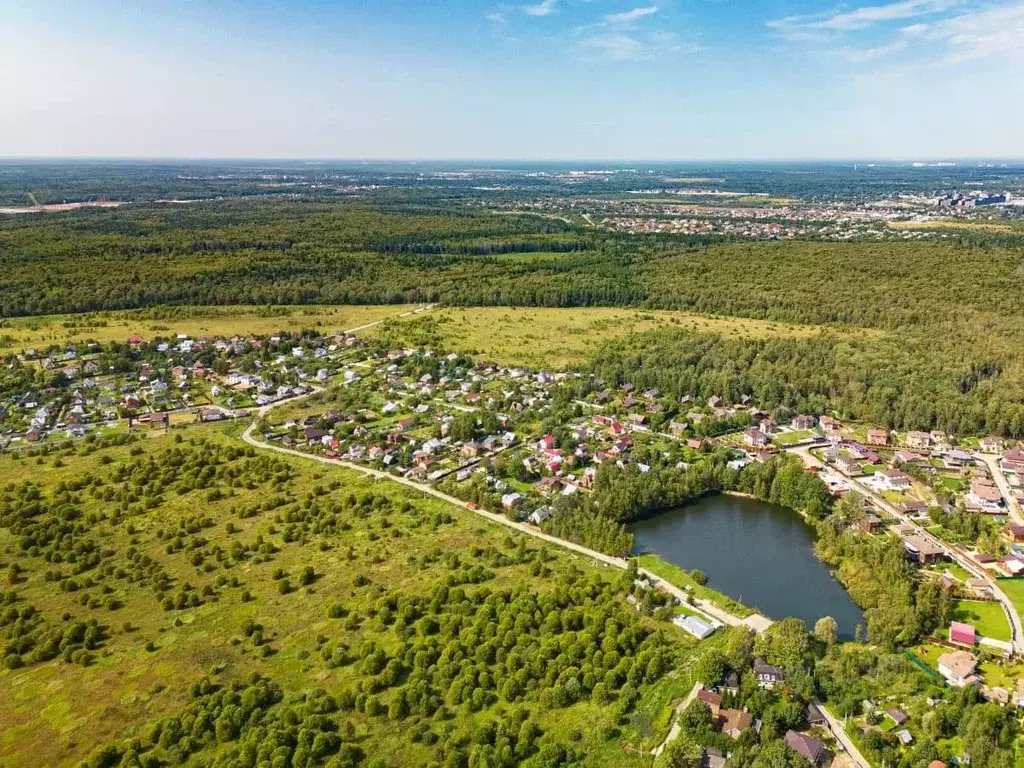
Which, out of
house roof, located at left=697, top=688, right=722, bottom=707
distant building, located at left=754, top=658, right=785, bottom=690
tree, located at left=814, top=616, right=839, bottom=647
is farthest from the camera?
tree, located at left=814, top=616, right=839, bottom=647

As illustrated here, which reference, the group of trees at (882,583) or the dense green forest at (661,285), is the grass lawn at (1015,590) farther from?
the dense green forest at (661,285)

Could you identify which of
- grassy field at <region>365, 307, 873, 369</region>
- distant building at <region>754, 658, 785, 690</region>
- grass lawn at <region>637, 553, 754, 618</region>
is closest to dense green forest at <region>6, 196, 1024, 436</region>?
grassy field at <region>365, 307, 873, 369</region>

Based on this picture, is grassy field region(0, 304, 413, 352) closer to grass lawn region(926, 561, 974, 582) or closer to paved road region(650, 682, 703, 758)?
paved road region(650, 682, 703, 758)

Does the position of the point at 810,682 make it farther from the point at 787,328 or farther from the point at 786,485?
the point at 787,328

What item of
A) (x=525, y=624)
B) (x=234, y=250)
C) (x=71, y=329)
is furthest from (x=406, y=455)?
(x=234, y=250)

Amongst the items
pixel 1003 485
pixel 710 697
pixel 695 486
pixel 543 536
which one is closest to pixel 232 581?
pixel 543 536

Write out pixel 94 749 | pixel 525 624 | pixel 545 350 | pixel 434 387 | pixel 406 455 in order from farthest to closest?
pixel 545 350, pixel 434 387, pixel 406 455, pixel 525 624, pixel 94 749
